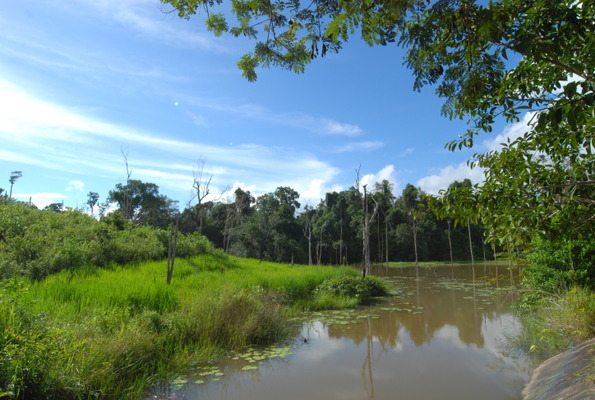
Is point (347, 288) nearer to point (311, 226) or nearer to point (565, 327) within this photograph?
point (565, 327)

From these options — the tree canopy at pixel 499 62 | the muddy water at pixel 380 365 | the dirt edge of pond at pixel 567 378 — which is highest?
the tree canopy at pixel 499 62

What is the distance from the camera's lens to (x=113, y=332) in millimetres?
4367

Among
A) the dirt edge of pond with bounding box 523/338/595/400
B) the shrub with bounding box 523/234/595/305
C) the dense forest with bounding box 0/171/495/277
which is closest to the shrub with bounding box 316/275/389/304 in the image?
the shrub with bounding box 523/234/595/305

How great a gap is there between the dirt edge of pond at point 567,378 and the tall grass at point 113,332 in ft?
12.7

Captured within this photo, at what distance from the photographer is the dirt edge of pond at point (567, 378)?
283 centimetres

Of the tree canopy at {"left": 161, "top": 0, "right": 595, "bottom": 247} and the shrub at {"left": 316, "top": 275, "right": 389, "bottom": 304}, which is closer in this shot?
the tree canopy at {"left": 161, "top": 0, "right": 595, "bottom": 247}

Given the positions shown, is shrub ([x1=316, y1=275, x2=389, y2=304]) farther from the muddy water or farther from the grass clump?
the grass clump

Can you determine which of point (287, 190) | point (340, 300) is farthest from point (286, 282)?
point (287, 190)

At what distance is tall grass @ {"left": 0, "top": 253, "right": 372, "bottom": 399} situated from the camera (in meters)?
3.04

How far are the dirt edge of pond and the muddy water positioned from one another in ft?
0.99

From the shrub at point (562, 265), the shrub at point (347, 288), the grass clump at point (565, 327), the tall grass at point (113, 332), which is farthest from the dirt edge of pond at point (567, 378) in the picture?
the shrub at point (347, 288)

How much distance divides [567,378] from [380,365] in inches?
99.2

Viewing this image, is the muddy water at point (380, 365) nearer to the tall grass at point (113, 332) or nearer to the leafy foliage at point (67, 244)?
the tall grass at point (113, 332)

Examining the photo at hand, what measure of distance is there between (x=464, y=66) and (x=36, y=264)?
10.0 meters
